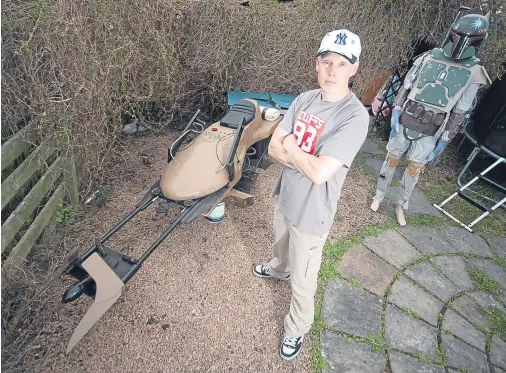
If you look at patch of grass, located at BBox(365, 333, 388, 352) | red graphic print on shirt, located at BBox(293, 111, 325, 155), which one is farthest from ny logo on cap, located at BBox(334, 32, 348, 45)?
patch of grass, located at BBox(365, 333, 388, 352)

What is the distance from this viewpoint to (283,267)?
10.5 feet

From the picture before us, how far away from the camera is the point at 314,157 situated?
2.11 m

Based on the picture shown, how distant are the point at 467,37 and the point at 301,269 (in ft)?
9.98

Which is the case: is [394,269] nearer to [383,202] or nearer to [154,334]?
[383,202]

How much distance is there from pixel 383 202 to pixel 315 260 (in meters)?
2.53

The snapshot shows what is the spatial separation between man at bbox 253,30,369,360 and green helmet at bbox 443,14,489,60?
2.18 meters

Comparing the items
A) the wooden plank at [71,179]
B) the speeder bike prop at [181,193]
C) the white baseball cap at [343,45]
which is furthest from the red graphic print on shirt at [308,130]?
the wooden plank at [71,179]

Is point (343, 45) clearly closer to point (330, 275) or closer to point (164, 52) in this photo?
point (330, 275)

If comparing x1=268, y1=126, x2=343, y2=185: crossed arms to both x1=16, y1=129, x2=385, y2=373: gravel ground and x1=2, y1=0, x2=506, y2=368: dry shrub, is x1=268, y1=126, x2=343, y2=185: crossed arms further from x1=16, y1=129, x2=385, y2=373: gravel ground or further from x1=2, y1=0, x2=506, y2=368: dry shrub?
x1=2, y1=0, x2=506, y2=368: dry shrub

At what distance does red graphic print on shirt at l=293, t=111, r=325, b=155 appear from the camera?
2.22 meters

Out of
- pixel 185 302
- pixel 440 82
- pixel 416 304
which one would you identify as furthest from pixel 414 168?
pixel 185 302

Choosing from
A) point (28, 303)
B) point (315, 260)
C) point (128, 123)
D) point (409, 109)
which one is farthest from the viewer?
point (128, 123)

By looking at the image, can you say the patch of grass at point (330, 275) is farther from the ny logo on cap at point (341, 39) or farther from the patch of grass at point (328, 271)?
the ny logo on cap at point (341, 39)

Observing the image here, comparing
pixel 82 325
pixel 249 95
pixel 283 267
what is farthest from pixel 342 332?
pixel 249 95
